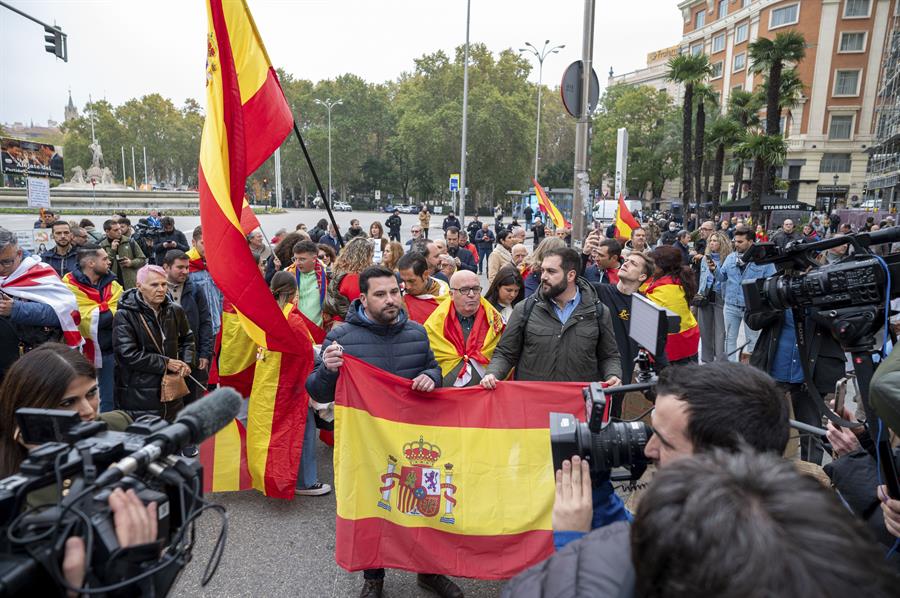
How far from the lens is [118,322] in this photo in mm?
4270

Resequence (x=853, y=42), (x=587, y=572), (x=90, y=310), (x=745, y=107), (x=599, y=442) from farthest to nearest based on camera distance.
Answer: (x=853, y=42), (x=745, y=107), (x=90, y=310), (x=599, y=442), (x=587, y=572)

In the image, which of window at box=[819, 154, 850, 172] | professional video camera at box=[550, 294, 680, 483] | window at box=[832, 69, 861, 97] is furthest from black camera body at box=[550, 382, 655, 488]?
window at box=[819, 154, 850, 172]

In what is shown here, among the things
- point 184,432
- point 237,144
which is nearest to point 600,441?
point 184,432

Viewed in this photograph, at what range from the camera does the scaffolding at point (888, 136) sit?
37.7 metres

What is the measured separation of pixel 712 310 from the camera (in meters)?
8.19

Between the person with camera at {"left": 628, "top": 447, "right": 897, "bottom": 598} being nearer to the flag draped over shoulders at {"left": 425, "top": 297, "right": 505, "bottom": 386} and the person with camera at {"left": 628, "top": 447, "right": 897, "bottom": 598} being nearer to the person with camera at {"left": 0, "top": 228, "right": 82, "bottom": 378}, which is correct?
the flag draped over shoulders at {"left": 425, "top": 297, "right": 505, "bottom": 386}

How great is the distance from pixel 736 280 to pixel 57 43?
58.0ft

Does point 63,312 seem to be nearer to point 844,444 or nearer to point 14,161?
point 844,444

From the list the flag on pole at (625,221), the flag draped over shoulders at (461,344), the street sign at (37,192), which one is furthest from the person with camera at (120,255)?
the flag on pole at (625,221)

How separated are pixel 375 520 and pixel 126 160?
110 m

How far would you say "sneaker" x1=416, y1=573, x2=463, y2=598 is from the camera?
3.27 m

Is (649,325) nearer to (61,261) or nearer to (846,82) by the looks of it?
(61,261)

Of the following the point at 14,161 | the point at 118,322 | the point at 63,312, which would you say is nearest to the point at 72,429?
the point at 118,322

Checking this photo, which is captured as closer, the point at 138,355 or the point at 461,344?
the point at 138,355
